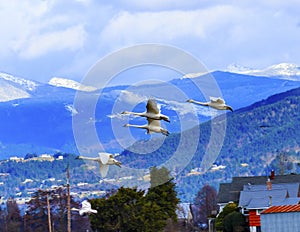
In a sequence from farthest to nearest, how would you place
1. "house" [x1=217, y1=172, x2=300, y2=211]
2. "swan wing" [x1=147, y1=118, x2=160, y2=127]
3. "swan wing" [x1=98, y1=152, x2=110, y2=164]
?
1. "house" [x1=217, y1=172, x2=300, y2=211]
2. "swan wing" [x1=98, y1=152, x2=110, y2=164]
3. "swan wing" [x1=147, y1=118, x2=160, y2=127]

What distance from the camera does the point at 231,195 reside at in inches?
4985

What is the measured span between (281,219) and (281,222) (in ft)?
1.54

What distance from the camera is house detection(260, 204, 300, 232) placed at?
274 ft

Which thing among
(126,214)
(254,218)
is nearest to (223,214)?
(254,218)

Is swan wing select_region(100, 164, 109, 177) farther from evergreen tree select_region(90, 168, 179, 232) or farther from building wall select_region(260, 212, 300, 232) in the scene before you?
evergreen tree select_region(90, 168, 179, 232)

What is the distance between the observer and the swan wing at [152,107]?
49.3 m

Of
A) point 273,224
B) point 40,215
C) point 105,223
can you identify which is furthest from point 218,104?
point 40,215

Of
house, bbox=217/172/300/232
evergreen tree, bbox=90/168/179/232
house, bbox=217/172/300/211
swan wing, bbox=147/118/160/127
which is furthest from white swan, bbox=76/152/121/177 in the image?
house, bbox=217/172/300/211

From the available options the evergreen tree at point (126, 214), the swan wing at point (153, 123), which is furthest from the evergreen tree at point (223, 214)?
the swan wing at point (153, 123)

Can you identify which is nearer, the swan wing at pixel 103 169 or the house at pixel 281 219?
the swan wing at pixel 103 169

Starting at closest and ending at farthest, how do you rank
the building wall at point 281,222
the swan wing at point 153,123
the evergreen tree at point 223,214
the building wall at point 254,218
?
the swan wing at point 153,123 → the building wall at point 281,222 → the building wall at point 254,218 → the evergreen tree at point 223,214

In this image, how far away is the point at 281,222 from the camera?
280ft

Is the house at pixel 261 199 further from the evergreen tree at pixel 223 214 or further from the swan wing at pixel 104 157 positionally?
the swan wing at pixel 104 157

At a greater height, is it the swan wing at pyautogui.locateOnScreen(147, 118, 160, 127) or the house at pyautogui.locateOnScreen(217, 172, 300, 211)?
the house at pyautogui.locateOnScreen(217, 172, 300, 211)
